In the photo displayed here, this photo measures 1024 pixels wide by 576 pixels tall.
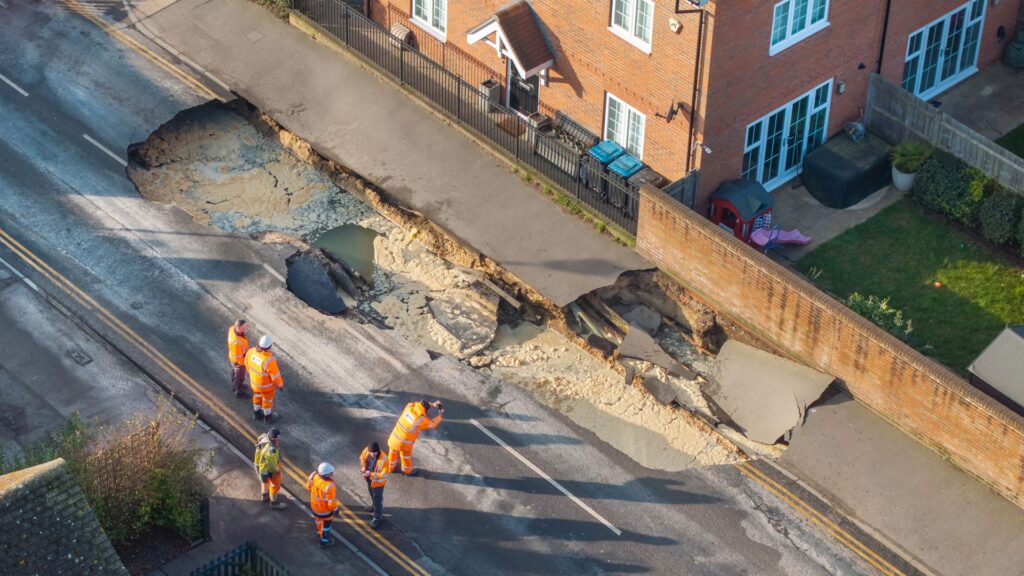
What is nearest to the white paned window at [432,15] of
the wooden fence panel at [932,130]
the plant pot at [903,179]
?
the wooden fence panel at [932,130]

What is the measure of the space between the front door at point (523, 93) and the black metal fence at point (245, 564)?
13.9 m

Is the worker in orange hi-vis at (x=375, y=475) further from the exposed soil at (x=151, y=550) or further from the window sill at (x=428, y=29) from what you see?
the window sill at (x=428, y=29)

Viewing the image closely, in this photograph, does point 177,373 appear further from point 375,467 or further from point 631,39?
point 631,39

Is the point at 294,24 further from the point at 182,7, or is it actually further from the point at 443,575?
the point at 443,575

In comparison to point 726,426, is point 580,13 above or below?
above

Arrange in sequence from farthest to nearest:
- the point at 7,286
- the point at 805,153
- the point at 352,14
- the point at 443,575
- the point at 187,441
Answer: the point at 352,14 → the point at 805,153 → the point at 7,286 → the point at 187,441 → the point at 443,575

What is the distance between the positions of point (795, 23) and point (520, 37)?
5864mm

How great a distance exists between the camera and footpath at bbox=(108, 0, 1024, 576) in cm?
3019

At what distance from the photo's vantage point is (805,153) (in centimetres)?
3775

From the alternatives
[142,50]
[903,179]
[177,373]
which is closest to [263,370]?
[177,373]

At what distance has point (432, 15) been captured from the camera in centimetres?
3969

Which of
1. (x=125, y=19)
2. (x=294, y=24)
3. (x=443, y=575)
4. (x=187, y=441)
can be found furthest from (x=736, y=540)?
(x=125, y=19)

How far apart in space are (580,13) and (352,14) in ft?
22.6

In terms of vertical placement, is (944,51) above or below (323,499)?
above
